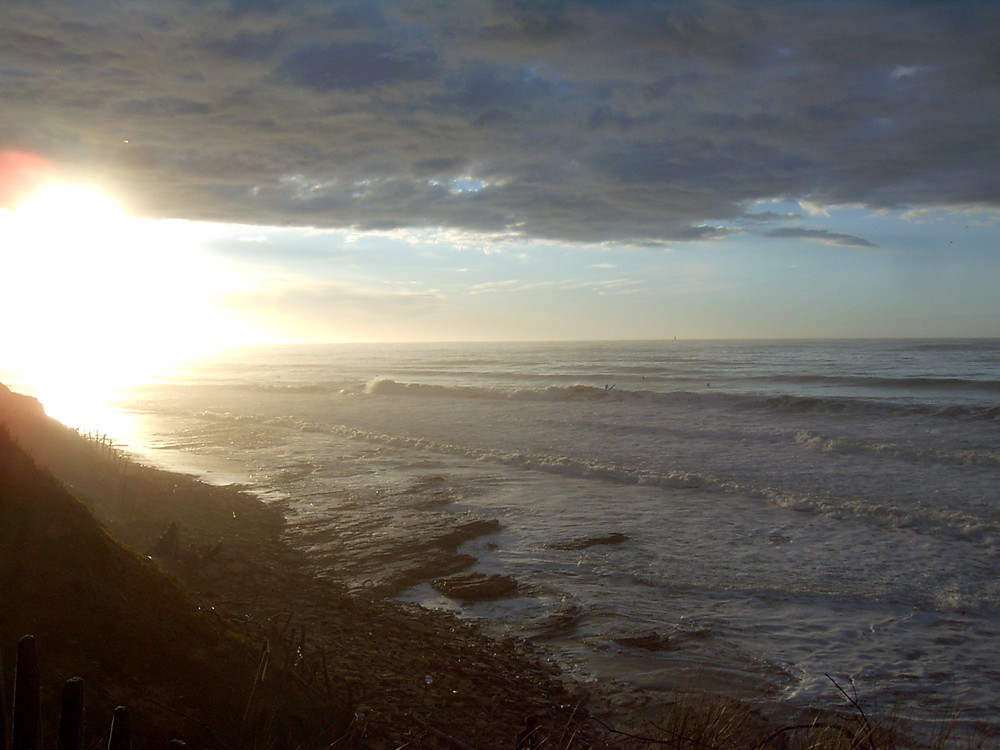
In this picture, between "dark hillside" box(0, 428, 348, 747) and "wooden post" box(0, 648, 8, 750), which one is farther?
"dark hillside" box(0, 428, 348, 747)

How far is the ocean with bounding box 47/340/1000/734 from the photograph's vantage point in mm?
6703

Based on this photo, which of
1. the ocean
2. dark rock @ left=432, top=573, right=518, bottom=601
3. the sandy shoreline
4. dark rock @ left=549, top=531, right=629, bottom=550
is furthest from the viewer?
dark rock @ left=549, top=531, right=629, bottom=550

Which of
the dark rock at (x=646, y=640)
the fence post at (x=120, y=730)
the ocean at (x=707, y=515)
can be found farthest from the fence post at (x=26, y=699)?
the dark rock at (x=646, y=640)

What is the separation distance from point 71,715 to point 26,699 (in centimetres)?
19

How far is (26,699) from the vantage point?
7.64 ft

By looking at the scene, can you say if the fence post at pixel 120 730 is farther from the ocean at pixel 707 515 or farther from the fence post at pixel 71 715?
the ocean at pixel 707 515

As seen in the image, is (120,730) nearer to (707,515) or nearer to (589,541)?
(589,541)

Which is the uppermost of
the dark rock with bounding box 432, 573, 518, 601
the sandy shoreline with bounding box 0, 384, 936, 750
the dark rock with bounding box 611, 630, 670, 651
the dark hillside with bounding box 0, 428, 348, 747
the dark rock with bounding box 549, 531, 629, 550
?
the dark hillside with bounding box 0, 428, 348, 747

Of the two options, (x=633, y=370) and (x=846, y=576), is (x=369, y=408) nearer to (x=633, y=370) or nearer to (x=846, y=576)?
(x=846, y=576)

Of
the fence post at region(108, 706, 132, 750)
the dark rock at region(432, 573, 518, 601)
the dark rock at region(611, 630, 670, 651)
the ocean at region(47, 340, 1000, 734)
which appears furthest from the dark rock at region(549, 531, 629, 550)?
the fence post at region(108, 706, 132, 750)

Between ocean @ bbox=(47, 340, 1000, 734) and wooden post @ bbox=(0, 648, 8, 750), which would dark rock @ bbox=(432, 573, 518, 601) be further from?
wooden post @ bbox=(0, 648, 8, 750)

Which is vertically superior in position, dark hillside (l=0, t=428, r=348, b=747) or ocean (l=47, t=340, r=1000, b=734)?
dark hillside (l=0, t=428, r=348, b=747)

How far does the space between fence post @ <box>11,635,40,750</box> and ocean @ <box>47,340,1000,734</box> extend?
474 centimetres

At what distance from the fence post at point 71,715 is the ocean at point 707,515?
4717 mm
